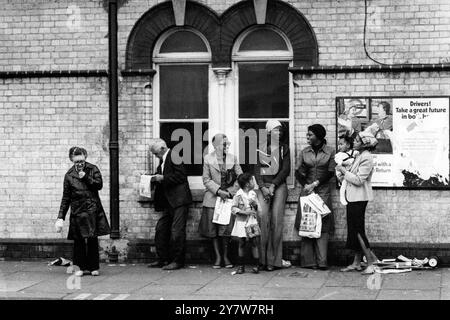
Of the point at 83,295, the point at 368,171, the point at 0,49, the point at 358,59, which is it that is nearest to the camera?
the point at 83,295

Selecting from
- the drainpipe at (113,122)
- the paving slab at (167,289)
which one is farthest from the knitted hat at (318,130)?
the drainpipe at (113,122)

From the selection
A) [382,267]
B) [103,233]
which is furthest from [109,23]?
[382,267]

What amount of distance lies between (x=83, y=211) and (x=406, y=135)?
4685 millimetres

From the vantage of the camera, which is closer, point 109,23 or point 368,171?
point 368,171

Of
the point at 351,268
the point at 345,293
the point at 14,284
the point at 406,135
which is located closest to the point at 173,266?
the point at 14,284

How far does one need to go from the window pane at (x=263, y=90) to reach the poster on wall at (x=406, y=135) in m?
1.05

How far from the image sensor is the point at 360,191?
12367 millimetres

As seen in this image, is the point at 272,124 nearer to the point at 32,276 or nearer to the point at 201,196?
the point at 201,196

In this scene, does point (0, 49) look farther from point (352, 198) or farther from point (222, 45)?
point (352, 198)

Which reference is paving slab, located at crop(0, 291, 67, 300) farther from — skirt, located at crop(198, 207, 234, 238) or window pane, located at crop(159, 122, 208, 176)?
window pane, located at crop(159, 122, 208, 176)

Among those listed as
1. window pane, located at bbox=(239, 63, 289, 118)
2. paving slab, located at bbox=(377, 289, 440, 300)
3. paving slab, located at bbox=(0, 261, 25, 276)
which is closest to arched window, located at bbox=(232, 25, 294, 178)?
window pane, located at bbox=(239, 63, 289, 118)

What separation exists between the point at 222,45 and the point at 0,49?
3498mm

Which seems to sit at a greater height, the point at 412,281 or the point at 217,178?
the point at 217,178

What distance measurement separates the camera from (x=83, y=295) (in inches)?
435
